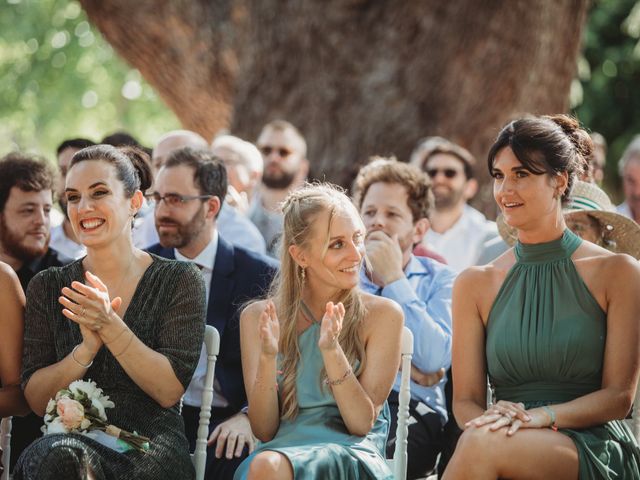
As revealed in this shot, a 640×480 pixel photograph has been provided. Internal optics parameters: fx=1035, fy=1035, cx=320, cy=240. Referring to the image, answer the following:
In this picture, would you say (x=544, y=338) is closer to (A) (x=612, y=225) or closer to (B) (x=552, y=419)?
(B) (x=552, y=419)

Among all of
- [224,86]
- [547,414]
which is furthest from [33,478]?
[224,86]

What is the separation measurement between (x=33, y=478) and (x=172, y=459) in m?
0.54

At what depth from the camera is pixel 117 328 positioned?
3754 millimetres

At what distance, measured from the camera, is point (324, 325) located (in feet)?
12.1

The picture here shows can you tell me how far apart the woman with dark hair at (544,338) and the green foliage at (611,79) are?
10672mm

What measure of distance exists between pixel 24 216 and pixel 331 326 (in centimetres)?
201

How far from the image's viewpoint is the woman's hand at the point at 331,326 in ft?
12.0

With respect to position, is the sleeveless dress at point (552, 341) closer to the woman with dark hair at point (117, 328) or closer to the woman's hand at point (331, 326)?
the woman's hand at point (331, 326)

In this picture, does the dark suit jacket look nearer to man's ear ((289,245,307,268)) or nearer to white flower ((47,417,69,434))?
man's ear ((289,245,307,268))

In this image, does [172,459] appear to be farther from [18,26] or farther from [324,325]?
[18,26]

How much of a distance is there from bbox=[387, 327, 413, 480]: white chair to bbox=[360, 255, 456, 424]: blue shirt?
1.31 feet

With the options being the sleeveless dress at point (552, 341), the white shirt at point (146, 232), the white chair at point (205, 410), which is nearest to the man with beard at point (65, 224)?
the white shirt at point (146, 232)

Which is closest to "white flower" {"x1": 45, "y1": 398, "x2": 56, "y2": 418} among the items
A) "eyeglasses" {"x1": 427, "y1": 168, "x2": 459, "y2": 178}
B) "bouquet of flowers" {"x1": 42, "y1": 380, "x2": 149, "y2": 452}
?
"bouquet of flowers" {"x1": 42, "y1": 380, "x2": 149, "y2": 452}

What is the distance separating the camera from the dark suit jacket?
184 inches
